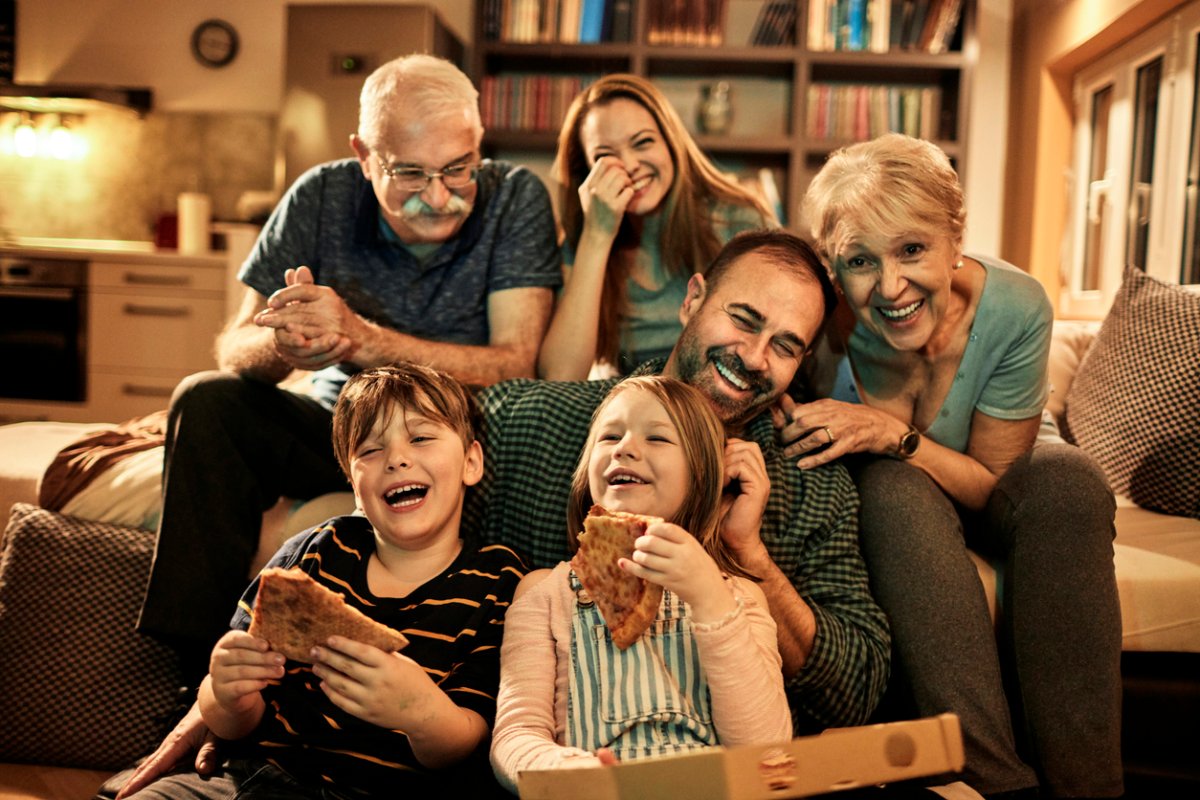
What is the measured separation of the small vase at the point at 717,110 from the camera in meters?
5.09

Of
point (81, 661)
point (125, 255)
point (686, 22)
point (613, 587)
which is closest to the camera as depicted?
point (613, 587)

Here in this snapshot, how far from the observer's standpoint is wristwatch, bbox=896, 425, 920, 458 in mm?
1772

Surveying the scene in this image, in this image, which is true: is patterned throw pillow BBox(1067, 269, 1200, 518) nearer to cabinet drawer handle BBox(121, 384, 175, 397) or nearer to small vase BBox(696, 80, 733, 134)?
small vase BBox(696, 80, 733, 134)

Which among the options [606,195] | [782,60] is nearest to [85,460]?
[606,195]

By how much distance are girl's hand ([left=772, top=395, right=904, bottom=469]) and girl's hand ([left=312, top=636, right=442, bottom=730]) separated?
75cm

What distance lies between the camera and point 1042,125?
483cm

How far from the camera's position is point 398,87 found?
206 centimetres

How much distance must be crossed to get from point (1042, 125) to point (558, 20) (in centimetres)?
234

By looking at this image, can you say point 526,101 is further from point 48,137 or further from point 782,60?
point 48,137

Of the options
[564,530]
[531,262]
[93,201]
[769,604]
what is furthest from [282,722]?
[93,201]

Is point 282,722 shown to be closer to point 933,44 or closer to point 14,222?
point 933,44

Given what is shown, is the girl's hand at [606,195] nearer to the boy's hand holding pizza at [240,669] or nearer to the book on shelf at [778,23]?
the boy's hand holding pizza at [240,669]

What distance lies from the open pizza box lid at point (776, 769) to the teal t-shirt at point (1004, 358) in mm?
926

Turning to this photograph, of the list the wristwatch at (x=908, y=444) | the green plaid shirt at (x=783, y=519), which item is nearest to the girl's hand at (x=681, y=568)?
the green plaid shirt at (x=783, y=519)
